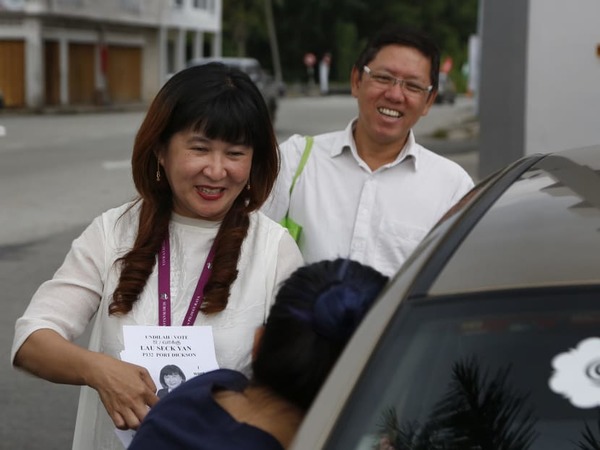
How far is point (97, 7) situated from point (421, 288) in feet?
143

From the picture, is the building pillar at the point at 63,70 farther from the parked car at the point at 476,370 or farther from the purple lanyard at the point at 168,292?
the parked car at the point at 476,370

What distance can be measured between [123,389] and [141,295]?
33 centimetres

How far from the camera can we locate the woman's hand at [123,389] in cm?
256

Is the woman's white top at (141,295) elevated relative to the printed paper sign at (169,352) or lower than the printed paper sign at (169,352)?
elevated

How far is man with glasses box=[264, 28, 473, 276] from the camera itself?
3.75 meters

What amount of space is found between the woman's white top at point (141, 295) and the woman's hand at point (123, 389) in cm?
20

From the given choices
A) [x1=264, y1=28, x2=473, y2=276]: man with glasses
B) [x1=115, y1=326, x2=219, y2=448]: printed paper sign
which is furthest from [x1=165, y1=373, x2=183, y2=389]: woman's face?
[x1=264, y1=28, x2=473, y2=276]: man with glasses

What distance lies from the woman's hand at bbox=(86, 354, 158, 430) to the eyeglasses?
155 centimetres

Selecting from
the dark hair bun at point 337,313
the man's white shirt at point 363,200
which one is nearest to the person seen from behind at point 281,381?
the dark hair bun at point 337,313

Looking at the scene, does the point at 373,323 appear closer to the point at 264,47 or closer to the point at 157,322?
the point at 157,322

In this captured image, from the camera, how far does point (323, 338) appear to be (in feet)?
6.89

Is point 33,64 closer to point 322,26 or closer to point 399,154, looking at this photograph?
point 399,154

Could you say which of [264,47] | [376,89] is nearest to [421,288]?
[376,89]

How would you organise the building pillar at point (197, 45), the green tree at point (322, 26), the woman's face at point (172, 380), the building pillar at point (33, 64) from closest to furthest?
Answer: the woman's face at point (172, 380) < the building pillar at point (33, 64) < the building pillar at point (197, 45) < the green tree at point (322, 26)
